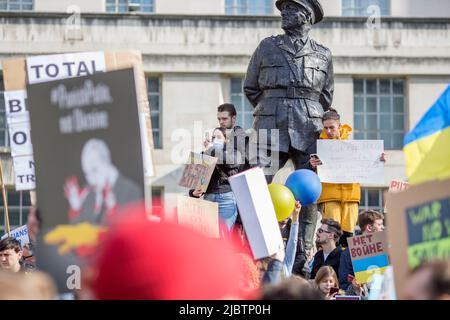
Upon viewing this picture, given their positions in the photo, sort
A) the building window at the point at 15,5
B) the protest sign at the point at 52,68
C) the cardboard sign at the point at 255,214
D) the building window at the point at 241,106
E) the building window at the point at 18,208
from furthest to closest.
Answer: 1. the building window at the point at 15,5
2. the building window at the point at 18,208
3. the building window at the point at 241,106
4. the cardboard sign at the point at 255,214
5. the protest sign at the point at 52,68

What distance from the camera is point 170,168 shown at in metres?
36.2

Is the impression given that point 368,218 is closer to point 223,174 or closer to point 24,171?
point 223,174

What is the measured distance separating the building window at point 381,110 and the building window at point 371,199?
5.03 feet

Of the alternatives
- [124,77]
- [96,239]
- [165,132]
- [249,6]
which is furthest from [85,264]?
[249,6]

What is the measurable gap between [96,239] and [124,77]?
2.18 feet

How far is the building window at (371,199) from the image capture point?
34.7m

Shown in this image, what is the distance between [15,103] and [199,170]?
189 inches

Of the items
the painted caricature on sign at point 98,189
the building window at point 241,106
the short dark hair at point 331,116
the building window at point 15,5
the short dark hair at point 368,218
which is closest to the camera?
the painted caricature on sign at point 98,189

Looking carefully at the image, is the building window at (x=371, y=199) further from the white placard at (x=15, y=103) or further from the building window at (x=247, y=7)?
the white placard at (x=15, y=103)

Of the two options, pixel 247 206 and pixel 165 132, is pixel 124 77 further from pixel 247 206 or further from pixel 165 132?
pixel 165 132

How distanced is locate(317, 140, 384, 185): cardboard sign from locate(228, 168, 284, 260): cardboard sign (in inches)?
200

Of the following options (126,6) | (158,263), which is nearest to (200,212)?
(158,263)

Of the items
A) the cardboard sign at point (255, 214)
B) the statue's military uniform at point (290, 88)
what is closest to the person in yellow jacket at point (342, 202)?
the statue's military uniform at point (290, 88)

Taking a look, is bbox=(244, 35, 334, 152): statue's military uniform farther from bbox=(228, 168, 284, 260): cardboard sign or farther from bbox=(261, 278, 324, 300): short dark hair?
bbox=(261, 278, 324, 300): short dark hair
